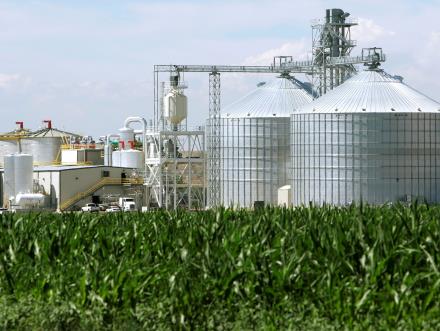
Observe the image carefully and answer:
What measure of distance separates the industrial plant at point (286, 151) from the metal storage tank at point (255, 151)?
86mm

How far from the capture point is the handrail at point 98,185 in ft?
330

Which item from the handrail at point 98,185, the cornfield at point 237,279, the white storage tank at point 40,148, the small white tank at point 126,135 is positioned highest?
the small white tank at point 126,135

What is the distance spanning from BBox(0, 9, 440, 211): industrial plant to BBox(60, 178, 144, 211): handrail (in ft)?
A: 0.35

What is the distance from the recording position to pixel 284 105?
333 ft

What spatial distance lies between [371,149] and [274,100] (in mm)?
17292

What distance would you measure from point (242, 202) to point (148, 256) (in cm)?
7130

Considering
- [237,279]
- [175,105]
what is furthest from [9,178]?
[237,279]

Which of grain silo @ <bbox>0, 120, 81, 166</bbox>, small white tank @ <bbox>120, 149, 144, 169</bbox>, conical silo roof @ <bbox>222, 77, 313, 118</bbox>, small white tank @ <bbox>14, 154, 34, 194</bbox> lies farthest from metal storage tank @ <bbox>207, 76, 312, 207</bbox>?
grain silo @ <bbox>0, 120, 81, 166</bbox>

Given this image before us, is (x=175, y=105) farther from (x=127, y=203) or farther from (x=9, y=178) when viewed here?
(x=9, y=178)

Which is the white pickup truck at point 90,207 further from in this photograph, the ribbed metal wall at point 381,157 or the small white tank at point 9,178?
the ribbed metal wall at point 381,157

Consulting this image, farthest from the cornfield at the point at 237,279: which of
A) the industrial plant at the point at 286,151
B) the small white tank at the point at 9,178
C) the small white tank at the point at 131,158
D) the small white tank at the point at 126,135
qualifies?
the small white tank at the point at 126,135

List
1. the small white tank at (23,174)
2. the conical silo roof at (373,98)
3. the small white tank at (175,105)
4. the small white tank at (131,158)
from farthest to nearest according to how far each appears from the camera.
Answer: the small white tank at (131,158) → the small white tank at (175,105) → the small white tank at (23,174) → the conical silo roof at (373,98)

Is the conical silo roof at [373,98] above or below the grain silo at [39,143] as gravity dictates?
above

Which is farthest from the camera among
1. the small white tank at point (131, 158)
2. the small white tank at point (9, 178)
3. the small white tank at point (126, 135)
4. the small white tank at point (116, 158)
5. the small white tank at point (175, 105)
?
the small white tank at point (126, 135)
